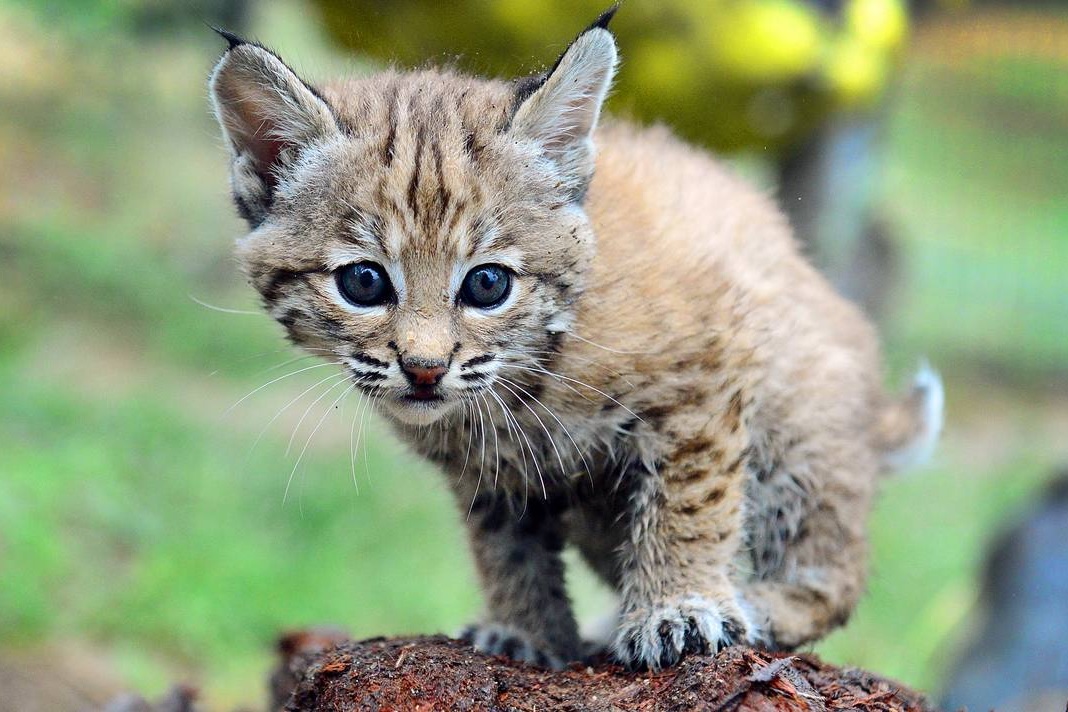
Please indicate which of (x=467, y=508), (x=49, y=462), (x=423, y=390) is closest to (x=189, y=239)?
(x=49, y=462)

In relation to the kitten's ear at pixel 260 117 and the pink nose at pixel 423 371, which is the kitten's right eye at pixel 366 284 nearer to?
the pink nose at pixel 423 371

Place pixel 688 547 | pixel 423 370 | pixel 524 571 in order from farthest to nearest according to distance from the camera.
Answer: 1. pixel 524 571
2. pixel 688 547
3. pixel 423 370

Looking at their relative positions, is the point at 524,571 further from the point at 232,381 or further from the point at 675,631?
the point at 232,381

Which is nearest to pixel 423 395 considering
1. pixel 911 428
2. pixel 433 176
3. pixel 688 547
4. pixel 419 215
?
pixel 419 215

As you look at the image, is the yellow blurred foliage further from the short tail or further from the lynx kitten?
Answer: the short tail

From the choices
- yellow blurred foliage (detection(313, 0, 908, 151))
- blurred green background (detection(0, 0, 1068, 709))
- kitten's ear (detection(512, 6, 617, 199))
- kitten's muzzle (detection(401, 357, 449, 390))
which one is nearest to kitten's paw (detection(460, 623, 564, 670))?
kitten's muzzle (detection(401, 357, 449, 390))

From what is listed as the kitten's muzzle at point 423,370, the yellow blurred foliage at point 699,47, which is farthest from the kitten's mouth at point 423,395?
the yellow blurred foliage at point 699,47
